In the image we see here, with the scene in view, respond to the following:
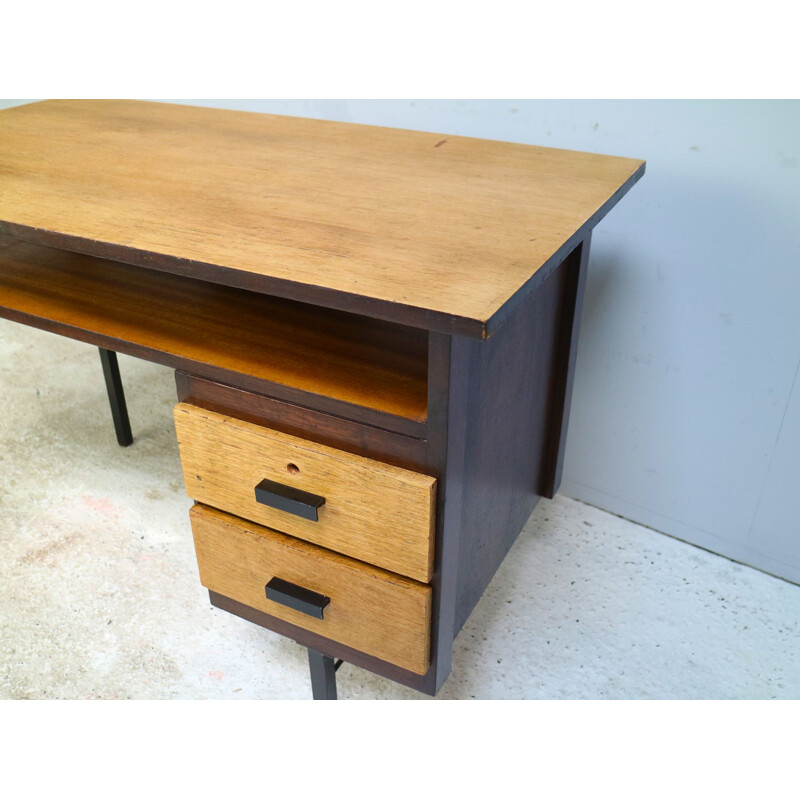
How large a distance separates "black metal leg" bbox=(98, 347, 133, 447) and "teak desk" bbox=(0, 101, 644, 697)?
424 millimetres

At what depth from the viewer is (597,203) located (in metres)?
1.05

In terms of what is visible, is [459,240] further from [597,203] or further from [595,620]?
[595,620]

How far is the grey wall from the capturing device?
125 centimetres

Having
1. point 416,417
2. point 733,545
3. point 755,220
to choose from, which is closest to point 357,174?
point 416,417

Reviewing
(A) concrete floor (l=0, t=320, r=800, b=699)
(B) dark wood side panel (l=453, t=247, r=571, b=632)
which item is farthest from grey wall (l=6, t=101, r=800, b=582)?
(B) dark wood side panel (l=453, t=247, r=571, b=632)

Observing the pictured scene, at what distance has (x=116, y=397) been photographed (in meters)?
1.77

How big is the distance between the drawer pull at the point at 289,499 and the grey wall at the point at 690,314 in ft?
2.47

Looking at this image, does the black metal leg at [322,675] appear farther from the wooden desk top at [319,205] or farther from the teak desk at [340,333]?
the wooden desk top at [319,205]

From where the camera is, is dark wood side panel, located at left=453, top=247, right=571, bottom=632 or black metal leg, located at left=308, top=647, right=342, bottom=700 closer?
dark wood side panel, located at left=453, top=247, right=571, bottom=632

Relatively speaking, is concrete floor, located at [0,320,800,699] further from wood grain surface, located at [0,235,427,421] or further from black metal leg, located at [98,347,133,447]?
wood grain surface, located at [0,235,427,421]

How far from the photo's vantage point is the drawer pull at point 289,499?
0.96 metres

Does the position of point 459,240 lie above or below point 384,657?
above

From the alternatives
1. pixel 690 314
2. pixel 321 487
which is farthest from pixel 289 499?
pixel 690 314

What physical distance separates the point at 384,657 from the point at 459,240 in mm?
534
